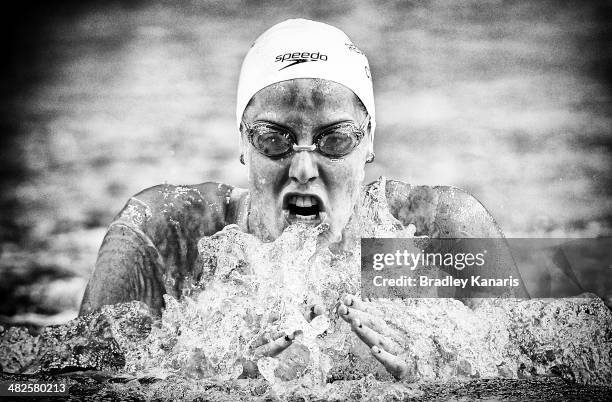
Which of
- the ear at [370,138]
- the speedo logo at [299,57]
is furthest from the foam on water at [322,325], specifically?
the speedo logo at [299,57]

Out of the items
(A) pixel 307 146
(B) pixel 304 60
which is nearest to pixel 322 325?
(A) pixel 307 146

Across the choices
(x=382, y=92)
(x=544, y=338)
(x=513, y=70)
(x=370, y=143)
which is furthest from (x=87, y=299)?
(x=513, y=70)

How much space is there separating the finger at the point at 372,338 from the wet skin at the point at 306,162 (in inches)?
16.7

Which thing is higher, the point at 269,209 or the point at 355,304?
the point at 269,209

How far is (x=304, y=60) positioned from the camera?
202 cm

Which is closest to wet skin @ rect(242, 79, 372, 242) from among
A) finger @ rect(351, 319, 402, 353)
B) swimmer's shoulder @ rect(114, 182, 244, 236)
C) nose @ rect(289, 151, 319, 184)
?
nose @ rect(289, 151, 319, 184)

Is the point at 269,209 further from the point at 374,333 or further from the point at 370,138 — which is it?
Answer: the point at 374,333

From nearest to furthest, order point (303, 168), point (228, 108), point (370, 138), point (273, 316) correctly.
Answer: point (273, 316), point (303, 168), point (370, 138), point (228, 108)

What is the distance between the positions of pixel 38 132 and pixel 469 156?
4.34ft

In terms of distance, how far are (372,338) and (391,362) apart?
3.1 inches

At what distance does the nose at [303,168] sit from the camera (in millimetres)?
1942

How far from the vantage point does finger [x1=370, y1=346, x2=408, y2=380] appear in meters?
1.66

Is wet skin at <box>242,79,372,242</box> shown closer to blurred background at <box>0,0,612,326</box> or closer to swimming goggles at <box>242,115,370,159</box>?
swimming goggles at <box>242,115,370,159</box>

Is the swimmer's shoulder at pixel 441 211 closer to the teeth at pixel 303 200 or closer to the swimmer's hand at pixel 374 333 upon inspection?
the teeth at pixel 303 200
